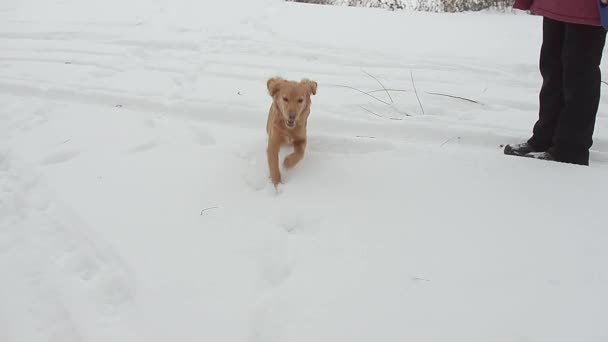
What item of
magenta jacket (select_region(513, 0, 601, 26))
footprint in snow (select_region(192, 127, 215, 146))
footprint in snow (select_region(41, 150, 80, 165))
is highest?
magenta jacket (select_region(513, 0, 601, 26))

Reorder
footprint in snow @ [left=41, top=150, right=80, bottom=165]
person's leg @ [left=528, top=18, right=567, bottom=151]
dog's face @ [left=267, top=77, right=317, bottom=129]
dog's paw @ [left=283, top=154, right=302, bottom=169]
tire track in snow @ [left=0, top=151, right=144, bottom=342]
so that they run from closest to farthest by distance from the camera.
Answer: tire track in snow @ [left=0, top=151, right=144, bottom=342], person's leg @ [left=528, top=18, right=567, bottom=151], dog's face @ [left=267, top=77, right=317, bottom=129], dog's paw @ [left=283, top=154, right=302, bottom=169], footprint in snow @ [left=41, top=150, right=80, bottom=165]

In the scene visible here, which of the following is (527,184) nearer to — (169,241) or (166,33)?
(169,241)

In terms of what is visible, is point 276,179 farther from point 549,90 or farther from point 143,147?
point 549,90

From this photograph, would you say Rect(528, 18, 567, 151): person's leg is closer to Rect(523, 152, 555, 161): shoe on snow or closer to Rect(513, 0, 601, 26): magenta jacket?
Rect(523, 152, 555, 161): shoe on snow

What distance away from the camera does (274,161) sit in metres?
2.69

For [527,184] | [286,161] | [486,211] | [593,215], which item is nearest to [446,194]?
[486,211]

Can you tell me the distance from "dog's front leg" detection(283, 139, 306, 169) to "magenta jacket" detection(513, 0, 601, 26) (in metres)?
1.63

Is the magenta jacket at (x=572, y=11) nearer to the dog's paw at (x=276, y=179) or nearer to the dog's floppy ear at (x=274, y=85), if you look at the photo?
the dog's floppy ear at (x=274, y=85)

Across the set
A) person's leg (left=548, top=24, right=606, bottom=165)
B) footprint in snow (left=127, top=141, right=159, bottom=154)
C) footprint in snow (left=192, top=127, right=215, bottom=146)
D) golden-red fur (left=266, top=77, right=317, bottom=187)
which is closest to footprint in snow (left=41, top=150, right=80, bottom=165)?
footprint in snow (left=127, top=141, right=159, bottom=154)

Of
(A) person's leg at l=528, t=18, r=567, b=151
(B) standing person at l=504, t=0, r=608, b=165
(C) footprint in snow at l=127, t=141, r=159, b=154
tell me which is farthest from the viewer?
(C) footprint in snow at l=127, t=141, r=159, b=154

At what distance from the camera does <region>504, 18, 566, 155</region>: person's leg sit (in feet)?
8.30

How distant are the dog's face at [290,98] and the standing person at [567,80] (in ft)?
4.68

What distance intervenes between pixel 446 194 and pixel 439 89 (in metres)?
1.69

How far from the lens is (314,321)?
1732 millimetres
